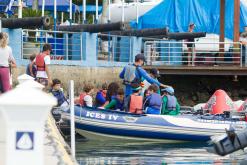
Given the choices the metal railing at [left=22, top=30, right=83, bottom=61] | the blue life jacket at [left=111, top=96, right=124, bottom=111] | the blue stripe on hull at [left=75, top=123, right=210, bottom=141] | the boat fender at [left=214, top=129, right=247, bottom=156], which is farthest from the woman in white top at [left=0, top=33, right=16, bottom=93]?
the metal railing at [left=22, top=30, right=83, bottom=61]

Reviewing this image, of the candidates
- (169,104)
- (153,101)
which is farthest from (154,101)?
(169,104)

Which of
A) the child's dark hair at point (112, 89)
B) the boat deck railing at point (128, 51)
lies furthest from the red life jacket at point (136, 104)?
the boat deck railing at point (128, 51)

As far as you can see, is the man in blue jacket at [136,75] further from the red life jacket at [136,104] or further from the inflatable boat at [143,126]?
the inflatable boat at [143,126]

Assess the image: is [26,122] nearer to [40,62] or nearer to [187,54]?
[40,62]

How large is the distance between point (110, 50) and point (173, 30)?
29.1 ft

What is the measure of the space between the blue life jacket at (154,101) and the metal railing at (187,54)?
8.73 metres

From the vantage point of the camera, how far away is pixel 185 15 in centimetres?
3831

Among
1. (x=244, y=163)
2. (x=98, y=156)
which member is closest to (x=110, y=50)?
(x=98, y=156)

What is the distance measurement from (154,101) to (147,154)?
2.44 m

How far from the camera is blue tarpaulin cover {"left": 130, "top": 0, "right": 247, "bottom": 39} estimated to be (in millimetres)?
37625

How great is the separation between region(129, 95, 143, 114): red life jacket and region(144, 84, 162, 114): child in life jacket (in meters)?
0.16

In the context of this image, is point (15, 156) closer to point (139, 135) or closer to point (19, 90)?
point (19, 90)

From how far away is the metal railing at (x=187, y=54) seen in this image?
29.1 metres

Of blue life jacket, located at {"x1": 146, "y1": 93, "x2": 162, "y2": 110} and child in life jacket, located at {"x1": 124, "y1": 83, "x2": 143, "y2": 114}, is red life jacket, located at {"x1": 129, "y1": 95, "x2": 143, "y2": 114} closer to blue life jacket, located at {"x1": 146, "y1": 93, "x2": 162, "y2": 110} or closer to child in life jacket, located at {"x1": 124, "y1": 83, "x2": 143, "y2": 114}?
child in life jacket, located at {"x1": 124, "y1": 83, "x2": 143, "y2": 114}
